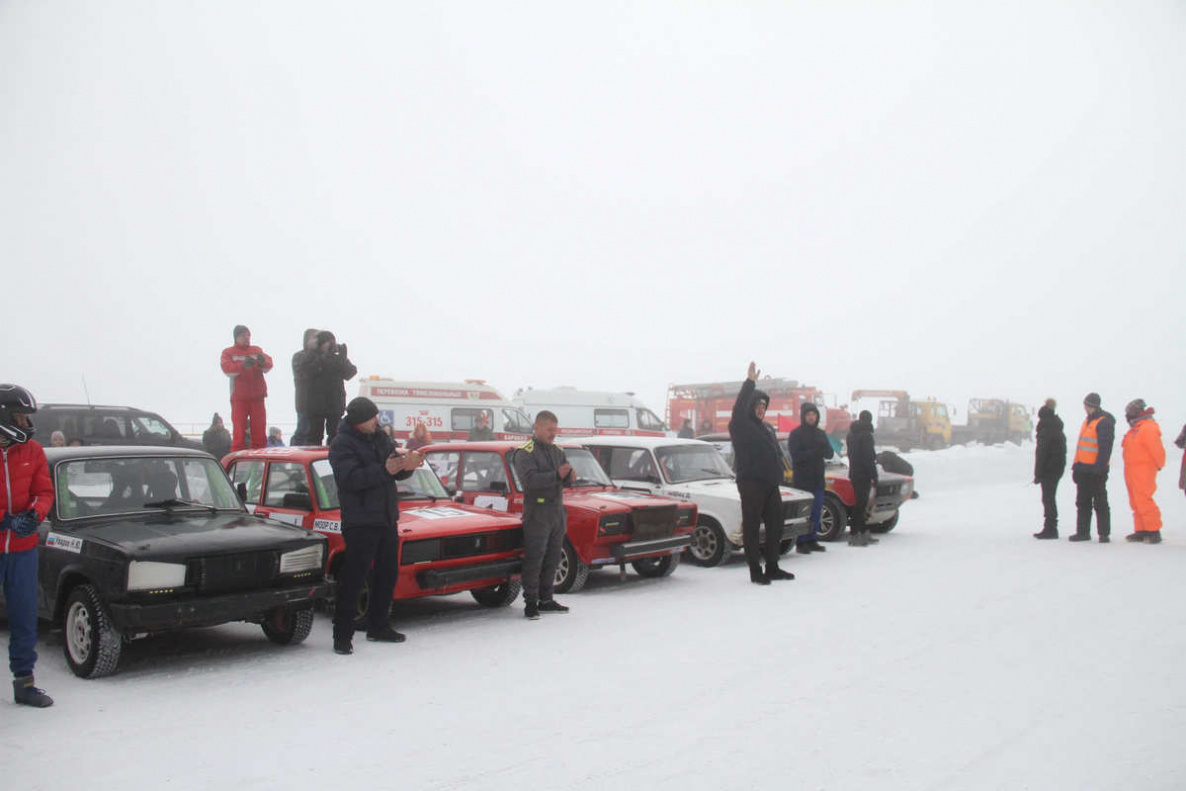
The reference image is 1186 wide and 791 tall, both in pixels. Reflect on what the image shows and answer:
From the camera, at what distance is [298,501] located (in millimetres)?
7559

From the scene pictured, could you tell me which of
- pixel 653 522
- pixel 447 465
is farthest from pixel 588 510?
pixel 447 465

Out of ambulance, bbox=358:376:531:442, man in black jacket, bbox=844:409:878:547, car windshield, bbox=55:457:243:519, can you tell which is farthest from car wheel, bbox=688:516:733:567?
ambulance, bbox=358:376:531:442

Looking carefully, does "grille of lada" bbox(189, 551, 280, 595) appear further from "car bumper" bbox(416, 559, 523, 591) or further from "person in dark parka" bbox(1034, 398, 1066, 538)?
"person in dark parka" bbox(1034, 398, 1066, 538)

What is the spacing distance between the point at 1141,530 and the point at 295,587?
11.4 m

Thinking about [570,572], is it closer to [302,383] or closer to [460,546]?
[460,546]

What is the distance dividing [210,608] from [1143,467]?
12070 mm

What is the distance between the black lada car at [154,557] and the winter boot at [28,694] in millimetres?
525

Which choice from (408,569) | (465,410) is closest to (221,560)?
(408,569)

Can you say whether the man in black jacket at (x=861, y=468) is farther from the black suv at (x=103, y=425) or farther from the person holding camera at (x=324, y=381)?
the black suv at (x=103, y=425)

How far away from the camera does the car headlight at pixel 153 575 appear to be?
215 inches

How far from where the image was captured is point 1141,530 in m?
12.3

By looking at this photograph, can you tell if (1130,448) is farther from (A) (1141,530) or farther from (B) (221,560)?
(B) (221,560)

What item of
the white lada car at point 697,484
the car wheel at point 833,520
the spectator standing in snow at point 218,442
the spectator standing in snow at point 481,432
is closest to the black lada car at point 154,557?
the white lada car at point 697,484

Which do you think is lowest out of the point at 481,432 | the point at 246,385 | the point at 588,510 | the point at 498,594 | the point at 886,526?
the point at 886,526
